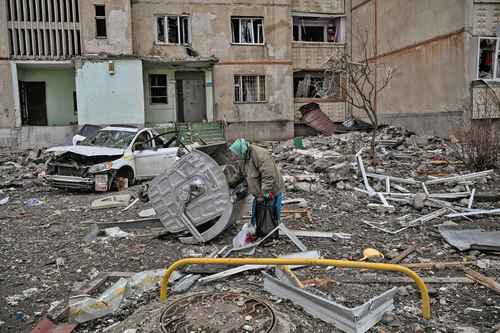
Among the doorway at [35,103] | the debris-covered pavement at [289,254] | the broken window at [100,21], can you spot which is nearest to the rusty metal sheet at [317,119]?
the broken window at [100,21]

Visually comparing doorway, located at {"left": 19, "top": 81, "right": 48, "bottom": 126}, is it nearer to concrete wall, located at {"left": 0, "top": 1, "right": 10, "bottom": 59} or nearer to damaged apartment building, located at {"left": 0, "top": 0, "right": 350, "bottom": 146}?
damaged apartment building, located at {"left": 0, "top": 0, "right": 350, "bottom": 146}

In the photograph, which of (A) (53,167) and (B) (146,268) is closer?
(B) (146,268)

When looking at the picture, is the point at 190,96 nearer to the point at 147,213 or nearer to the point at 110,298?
the point at 147,213

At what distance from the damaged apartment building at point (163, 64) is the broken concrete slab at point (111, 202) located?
10.2m

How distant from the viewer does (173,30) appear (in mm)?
20375

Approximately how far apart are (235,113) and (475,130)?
41.1 feet

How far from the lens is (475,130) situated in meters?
10.8

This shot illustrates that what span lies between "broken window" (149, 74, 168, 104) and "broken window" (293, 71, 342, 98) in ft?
23.9

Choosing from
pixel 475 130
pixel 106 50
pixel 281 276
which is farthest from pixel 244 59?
pixel 281 276

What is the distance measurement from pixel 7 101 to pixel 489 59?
2032 cm

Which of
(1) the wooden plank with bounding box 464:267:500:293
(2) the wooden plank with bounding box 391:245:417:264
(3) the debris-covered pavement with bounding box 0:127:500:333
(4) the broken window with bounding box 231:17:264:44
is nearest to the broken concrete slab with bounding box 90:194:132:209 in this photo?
(3) the debris-covered pavement with bounding box 0:127:500:333

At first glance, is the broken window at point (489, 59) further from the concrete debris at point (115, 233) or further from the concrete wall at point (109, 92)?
the concrete debris at point (115, 233)

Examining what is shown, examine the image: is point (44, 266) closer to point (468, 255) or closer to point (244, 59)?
point (468, 255)

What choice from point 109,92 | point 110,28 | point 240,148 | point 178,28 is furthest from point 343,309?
point 178,28
